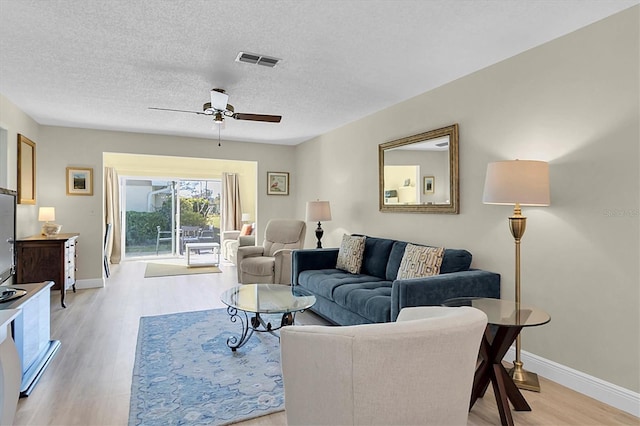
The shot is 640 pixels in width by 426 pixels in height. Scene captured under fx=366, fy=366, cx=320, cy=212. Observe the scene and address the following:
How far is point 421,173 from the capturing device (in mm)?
3924

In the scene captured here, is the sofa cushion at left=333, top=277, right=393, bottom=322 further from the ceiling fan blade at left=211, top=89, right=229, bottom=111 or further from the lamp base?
the ceiling fan blade at left=211, top=89, right=229, bottom=111

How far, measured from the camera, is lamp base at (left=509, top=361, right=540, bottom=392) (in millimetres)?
2479

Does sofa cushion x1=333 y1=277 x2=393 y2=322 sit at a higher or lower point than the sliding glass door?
lower

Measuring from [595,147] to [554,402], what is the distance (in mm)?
1669

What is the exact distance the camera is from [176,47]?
2756mm

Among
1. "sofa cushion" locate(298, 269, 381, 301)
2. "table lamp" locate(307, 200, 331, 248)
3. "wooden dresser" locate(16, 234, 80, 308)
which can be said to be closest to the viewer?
"sofa cushion" locate(298, 269, 381, 301)

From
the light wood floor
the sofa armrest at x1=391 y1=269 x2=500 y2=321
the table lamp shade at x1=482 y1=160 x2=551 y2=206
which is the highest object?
the table lamp shade at x1=482 y1=160 x2=551 y2=206

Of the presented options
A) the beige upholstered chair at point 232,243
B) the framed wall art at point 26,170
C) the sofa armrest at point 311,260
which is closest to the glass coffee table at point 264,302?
the sofa armrest at point 311,260

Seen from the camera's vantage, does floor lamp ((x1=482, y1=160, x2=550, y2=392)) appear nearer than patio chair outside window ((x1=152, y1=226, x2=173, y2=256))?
Yes

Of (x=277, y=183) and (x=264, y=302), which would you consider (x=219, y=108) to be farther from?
(x=277, y=183)

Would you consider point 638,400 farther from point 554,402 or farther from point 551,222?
point 551,222

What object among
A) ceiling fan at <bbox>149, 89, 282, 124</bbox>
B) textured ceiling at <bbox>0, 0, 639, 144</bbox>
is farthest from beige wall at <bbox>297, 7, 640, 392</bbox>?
ceiling fan at <bbox>149, 89, 282, 124</bbox>

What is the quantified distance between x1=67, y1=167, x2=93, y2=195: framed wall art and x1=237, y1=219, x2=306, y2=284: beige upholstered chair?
2512 mm

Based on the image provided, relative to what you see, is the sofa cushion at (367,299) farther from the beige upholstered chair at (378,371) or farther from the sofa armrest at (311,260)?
the beige upholstered chair at (378,371)
